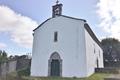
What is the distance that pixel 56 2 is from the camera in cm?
2442

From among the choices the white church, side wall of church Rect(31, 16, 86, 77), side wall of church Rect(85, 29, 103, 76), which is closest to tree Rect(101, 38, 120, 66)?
side wall of church Rect(85, 29, 103, 76)

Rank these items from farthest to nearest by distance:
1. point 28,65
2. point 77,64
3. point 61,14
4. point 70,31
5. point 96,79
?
point 28,65 < point 61,14 < point 70,31 < point 77,64 < point 96,79

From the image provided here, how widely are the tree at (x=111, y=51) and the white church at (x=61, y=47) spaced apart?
2519 cm

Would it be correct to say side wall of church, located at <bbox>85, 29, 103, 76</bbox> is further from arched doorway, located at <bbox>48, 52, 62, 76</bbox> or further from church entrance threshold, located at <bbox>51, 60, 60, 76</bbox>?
church entrance threshold, located at <bbox>51, 60, 60, 76</bbox>

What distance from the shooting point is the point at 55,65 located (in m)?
22.1

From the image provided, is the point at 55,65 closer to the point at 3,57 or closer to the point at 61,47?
the point at 61,47

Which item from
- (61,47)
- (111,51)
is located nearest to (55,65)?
(61,47)

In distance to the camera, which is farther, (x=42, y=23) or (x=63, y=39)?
(x=42, y=23)

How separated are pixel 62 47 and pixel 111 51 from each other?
29255mm

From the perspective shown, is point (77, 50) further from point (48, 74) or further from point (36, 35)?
point (36, 35)

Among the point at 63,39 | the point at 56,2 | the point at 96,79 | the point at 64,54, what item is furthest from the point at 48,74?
the point at 56,2

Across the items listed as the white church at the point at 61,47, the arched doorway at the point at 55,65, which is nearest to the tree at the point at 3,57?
the white church at the point at 61,47

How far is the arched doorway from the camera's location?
21.5m

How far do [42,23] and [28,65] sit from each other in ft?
26.4
